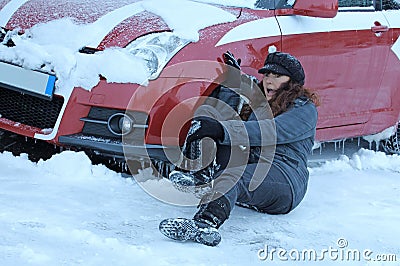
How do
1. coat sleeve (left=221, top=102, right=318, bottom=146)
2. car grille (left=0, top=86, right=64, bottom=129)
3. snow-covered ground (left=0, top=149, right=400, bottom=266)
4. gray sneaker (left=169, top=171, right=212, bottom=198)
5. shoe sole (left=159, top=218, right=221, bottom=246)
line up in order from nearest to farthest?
snow-covered ground (left=0, top=149, right=400, bottom=266) < shoe sole (left=159, top=218, right=221, bottom=246) < coat sleeve (left=221, top=102, right=318, bottom=146) < gray sneaker (left=169, top=171, right=212, bottom=198) < car grille (left=0, top=86, right=64, bottom=129)

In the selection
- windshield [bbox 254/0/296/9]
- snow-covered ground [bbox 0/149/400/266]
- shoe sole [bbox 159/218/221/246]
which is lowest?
snow-covered ground [bbox 0/149/400/266]

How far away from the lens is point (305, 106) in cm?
395

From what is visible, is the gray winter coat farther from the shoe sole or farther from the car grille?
the car grille

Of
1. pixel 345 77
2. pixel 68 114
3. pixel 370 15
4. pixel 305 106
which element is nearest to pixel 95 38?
pixel 68 114

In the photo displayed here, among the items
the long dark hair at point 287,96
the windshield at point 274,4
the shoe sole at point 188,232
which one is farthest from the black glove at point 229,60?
the shoe sole at point 188,232

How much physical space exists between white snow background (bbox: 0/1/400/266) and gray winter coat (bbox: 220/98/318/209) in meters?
0.25

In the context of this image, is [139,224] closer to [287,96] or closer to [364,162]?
[287,96]

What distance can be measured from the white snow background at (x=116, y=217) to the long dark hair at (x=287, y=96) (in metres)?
0.57

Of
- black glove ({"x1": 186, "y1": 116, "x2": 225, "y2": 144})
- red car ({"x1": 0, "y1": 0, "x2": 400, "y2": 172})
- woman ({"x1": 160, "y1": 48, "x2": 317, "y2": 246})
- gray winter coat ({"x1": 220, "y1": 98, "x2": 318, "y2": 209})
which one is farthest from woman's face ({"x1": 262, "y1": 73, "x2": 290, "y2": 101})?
black glove ({"x1": 186, "y1": 116, "x2": 225, "y2": 144})

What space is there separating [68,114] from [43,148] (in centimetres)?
46

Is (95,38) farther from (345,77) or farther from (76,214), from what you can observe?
(345,77)

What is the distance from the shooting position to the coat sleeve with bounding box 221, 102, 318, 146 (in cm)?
364

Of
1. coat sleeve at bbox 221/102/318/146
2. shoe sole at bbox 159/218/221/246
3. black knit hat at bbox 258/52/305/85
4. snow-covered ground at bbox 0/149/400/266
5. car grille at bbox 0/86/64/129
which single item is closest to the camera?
snow-covered ground at bbox 0/149/400/266

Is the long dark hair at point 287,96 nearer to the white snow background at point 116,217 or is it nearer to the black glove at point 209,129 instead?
the black glove at point 209,129
